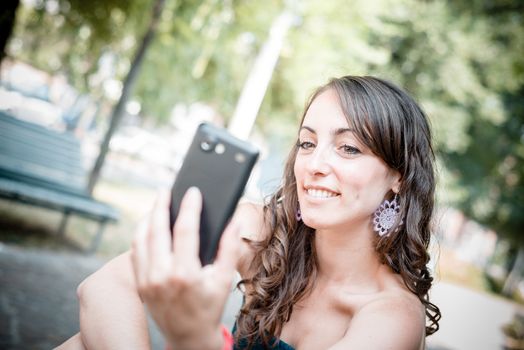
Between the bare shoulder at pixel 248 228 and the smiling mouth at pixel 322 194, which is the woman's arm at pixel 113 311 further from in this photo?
the smiling mouth at pixel 322 194

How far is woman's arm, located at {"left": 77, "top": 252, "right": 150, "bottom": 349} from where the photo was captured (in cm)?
148

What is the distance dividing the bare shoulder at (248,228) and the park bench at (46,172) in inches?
148

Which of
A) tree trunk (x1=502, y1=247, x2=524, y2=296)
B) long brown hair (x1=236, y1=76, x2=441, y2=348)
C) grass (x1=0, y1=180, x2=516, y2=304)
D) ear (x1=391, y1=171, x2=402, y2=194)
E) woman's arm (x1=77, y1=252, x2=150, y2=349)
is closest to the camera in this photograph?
woman's arm (x1=77, y1=252, x2=150, y2=349)

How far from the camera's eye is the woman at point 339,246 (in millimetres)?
1637

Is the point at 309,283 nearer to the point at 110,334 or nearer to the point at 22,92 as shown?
the point at 110,334

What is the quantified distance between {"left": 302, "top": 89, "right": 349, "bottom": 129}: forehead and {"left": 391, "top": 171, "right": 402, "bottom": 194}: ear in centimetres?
39

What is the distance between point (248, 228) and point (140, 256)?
1.20 meters

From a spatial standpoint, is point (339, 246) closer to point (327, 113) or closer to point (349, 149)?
point (349, 149)

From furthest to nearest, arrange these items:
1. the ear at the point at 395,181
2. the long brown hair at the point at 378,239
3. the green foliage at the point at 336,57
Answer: the green foliage at the point at 336,57, the ear at the point at 395,181, the long brown hair at the point at 378,239

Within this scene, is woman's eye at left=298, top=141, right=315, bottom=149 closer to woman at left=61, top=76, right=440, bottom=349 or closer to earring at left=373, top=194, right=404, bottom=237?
woman at left=61, top=76, right=440, bottom=349

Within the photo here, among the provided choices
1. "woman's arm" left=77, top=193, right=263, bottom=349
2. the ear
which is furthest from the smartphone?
the ear

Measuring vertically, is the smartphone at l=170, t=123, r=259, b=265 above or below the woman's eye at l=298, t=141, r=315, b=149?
below

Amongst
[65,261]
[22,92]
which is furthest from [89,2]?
[22,92]

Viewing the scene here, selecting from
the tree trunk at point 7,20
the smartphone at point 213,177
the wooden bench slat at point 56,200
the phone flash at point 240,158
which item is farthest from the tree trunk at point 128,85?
the phone flash at point 240,158
